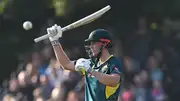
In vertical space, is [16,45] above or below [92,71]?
above

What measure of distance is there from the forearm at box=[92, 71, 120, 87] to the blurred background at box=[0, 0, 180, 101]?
611 cm

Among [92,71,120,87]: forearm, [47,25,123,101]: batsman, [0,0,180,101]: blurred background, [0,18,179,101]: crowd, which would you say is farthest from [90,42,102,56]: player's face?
[0,0,180,101]: blurred background

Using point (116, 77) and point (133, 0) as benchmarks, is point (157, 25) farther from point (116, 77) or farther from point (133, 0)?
point (116, 77)

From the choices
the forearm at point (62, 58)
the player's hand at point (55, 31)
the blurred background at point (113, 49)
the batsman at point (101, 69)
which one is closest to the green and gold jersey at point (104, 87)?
the batsman at point (101, 69)

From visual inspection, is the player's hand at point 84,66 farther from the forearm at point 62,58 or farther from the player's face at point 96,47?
the forearm at point 62,58

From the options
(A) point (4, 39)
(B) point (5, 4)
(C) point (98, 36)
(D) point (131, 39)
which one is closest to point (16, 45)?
(A) point (4, 39)

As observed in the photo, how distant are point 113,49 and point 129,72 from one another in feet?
3.39

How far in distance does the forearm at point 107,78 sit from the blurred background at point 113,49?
611cm

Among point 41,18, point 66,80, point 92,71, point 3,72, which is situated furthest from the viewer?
point 3,72

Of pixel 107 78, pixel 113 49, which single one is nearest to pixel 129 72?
pixel 113 49

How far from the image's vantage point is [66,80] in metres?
16.0

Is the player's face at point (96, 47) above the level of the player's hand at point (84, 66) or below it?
above

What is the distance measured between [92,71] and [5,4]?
8.68 m

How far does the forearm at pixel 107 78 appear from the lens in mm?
9430
